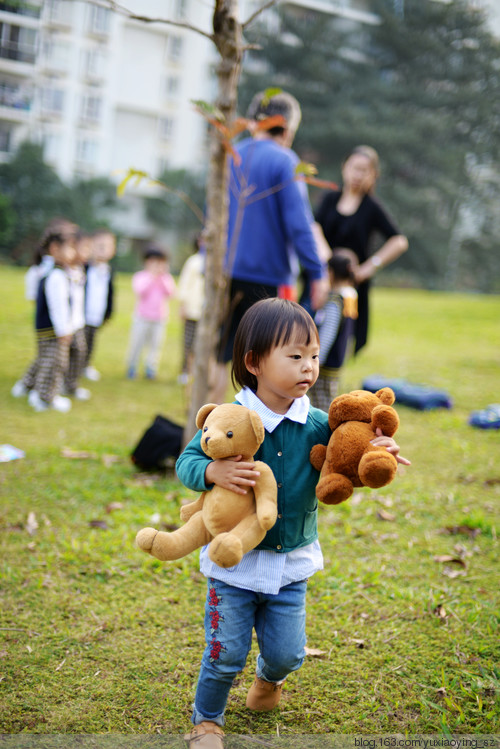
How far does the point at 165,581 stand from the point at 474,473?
8.75ft

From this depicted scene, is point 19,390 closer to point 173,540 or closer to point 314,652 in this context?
point 314,652

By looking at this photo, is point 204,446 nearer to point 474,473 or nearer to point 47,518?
point 47,518

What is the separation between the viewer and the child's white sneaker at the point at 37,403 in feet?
20.3

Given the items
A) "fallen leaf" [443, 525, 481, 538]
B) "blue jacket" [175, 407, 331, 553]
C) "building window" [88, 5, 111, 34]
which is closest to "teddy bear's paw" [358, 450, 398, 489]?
"blue jacket" [175, 407, 331, 553]

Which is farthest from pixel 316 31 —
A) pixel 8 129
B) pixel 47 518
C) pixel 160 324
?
pixel 47 518

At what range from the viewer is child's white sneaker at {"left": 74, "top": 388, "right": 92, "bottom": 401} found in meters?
6.79

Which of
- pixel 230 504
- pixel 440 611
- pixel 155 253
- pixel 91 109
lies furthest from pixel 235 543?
pixel 91 109

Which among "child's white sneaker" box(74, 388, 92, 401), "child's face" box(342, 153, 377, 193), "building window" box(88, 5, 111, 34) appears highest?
"building window" box(88, 5, 111, 34)

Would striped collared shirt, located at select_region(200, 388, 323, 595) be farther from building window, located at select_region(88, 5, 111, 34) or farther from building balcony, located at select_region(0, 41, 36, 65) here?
building balcony, located at select_region(0, 41, 36, 65)

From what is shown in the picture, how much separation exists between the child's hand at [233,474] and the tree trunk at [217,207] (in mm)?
2133

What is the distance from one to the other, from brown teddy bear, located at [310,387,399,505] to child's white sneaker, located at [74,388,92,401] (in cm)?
505

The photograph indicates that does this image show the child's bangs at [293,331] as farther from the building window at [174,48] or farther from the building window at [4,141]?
the building window at [174,48]

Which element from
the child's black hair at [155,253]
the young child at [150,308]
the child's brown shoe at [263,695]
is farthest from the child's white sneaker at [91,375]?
the child's brown shoe at [263,695]

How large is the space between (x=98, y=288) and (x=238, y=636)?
5863mm
